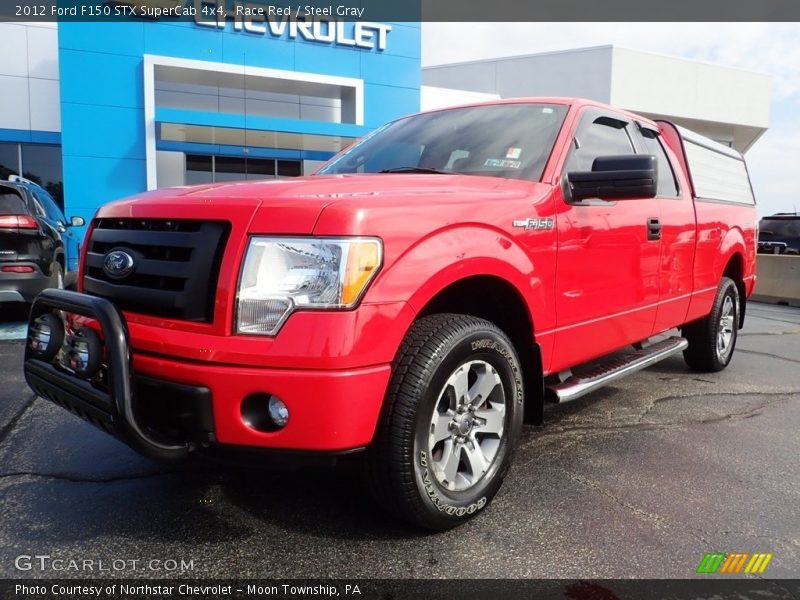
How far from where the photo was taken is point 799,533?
103 inches

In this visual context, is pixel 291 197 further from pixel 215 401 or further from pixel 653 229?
pixel 653 229

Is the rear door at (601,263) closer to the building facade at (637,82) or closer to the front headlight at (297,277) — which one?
the front headlight at (297,277)

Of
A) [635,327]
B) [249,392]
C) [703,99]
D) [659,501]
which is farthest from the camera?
[703,99]

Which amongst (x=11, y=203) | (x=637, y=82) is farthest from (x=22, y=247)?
(x=637, y=82)

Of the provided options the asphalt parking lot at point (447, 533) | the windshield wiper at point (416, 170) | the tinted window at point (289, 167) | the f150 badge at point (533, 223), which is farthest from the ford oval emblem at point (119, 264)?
the tinted window at point (289, 167)

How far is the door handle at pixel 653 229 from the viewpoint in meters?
3.84

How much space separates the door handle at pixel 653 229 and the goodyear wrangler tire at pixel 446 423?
1.67 m

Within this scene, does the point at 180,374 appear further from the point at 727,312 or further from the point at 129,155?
the point at 129,155

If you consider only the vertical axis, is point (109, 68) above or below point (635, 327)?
above

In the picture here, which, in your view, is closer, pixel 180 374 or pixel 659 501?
pixel 180 374

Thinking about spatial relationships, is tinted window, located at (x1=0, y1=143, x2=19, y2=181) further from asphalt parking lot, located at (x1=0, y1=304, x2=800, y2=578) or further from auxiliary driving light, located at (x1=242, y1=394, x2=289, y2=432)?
auxiliary driving light, located at (x1=242, y1=394, x2=289, y2=432)

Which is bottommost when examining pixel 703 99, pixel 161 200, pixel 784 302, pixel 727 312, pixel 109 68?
pixel 784 302

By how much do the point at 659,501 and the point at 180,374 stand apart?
2197mm

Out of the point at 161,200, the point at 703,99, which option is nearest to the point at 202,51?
the point at 161,200
